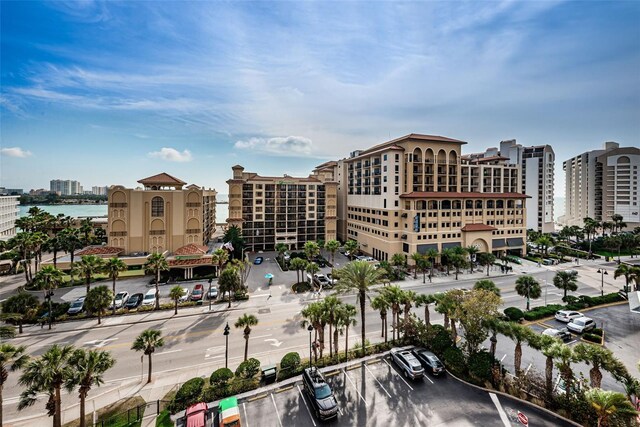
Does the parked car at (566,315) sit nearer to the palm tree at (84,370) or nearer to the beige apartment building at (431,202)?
the beige apartment building at (431,202)

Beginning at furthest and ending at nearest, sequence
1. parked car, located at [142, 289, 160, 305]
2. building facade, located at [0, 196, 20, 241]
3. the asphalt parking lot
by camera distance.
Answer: building facade, located at [0, 196, 20, 241], parked car, located at [142, 289, 160, 305], the asphalt parking lot

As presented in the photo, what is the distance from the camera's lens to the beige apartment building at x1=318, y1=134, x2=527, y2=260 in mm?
61406

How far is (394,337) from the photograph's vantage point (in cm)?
2819

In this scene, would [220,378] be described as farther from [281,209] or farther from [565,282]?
[281,209]

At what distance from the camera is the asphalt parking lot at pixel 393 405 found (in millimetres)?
18234

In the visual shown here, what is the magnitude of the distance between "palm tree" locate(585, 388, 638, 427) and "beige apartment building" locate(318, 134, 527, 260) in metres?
44.5

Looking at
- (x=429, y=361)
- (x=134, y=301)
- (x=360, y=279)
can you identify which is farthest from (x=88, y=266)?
(x=429, y=361)

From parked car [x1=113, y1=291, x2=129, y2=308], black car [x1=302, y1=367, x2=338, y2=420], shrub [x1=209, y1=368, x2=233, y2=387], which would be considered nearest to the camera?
black car [x1=302, y1=367, x2=338, y2=420]

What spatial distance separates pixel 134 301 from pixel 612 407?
46841mm

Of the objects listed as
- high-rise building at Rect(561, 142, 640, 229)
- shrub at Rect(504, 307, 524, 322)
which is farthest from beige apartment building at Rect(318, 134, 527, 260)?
high-rise building at Rect(561, 142, 640, 229)

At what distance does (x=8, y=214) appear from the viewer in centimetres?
8694

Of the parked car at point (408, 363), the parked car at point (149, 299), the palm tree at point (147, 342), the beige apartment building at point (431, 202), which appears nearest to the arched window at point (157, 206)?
the parked car at point (149, 299)

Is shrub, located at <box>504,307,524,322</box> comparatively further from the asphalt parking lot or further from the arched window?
the arched window

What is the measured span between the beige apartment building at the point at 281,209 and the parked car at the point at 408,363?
54193 millimetres
